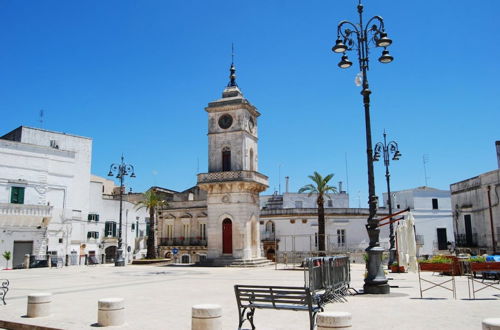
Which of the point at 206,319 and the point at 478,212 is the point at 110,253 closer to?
the point at 478,212

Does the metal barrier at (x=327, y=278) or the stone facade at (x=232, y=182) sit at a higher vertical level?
the stone facade at (x=232, y=182)

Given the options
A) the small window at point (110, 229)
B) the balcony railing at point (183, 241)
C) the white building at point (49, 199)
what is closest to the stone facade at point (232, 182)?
the white building at point (49, 199)

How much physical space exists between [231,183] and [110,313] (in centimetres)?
2500

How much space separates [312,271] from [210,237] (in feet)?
81.3

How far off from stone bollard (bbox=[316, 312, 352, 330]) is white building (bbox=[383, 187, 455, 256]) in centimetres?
4770

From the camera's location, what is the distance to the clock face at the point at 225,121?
3572 centimetres

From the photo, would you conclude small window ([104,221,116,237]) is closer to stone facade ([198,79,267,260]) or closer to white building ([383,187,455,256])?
stone facade ([198,79,267,260])

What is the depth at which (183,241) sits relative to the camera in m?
51.2

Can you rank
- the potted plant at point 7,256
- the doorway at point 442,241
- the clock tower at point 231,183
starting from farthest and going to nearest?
the doorway at point 442,241 → the clock tower at point 231,183 → the potted plant at point 7,256

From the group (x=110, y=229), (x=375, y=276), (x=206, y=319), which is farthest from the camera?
(x=110, y=229)

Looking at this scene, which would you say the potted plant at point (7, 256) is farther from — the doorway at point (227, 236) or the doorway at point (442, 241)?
the doorway at point (442, 241)

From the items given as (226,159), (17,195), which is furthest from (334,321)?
(17,195)

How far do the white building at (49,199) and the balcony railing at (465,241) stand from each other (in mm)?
36340

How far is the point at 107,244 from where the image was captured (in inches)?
1923
